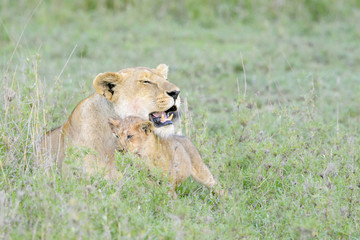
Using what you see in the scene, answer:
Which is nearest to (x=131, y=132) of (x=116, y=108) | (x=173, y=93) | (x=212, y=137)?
(x=116, y=108)

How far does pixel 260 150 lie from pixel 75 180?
5.26ft

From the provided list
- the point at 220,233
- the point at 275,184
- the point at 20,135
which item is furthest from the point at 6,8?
the point at 220,233

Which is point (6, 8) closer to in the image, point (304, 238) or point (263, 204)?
point (263, 204)

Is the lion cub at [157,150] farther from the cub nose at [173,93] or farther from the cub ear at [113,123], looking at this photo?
the cub nose at [173,93]

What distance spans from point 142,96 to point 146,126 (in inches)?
10.7

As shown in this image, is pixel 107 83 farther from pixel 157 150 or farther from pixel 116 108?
pixel 157 150

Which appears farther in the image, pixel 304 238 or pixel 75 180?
pixel 75 180

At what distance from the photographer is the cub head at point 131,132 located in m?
4.25

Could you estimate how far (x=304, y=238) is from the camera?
11.6ft

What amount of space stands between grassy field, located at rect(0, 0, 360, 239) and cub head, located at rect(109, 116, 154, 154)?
16 centimetres

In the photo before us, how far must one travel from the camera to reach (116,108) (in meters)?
4.46

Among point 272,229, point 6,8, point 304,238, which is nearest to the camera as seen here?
point 304,238

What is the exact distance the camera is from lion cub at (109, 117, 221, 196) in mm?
4270

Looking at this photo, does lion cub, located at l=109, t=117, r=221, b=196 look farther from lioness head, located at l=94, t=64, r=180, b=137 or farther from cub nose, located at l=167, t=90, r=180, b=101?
cub nose, located at l=167, t=90, r=180, b=101
